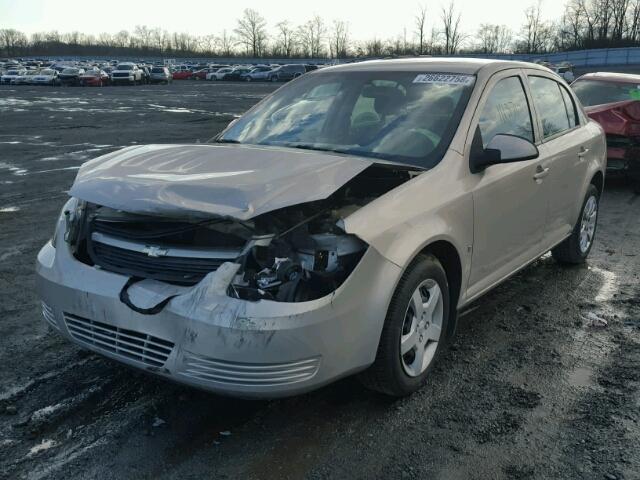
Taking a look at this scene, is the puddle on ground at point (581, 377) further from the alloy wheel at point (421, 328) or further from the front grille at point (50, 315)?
the front grille at point (50, 315)

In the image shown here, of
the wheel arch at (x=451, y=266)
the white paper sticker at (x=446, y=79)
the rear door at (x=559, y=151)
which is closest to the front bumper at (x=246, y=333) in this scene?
the wheel arch at (x=451, y=266)

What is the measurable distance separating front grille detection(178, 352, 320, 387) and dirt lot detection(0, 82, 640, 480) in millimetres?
417

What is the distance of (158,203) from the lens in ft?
9.50

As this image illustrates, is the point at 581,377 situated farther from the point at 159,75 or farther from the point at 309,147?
the point at 159,75

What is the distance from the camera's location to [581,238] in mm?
5781

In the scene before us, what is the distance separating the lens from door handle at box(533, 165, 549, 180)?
4406 mm

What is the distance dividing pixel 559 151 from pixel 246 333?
3.31 m

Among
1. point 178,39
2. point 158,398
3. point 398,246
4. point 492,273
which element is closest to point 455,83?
point 492,273

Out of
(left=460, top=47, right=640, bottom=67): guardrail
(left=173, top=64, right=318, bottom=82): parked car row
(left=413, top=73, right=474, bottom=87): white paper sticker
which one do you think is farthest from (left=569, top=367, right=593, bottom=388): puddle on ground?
(left=460, top=47, right=640, bottom=67): guardrail

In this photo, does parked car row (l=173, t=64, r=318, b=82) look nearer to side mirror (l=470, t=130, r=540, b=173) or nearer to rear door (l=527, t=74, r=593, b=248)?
rear door (l=527, t=74, r=593, b=248)

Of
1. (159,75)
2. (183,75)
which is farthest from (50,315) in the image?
(183,75)

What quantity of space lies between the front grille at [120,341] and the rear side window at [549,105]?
3379 millimetres

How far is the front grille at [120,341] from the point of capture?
2842 millimetres

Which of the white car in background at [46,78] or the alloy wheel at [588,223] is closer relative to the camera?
the alloy wheel at [588,223]
